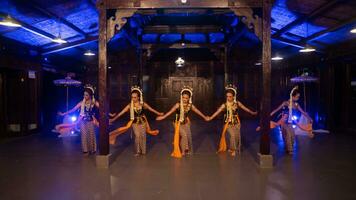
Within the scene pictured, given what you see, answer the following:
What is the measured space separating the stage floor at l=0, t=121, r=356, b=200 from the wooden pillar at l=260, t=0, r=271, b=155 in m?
0.67

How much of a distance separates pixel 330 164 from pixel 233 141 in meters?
2.21

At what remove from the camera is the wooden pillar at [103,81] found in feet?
18.5

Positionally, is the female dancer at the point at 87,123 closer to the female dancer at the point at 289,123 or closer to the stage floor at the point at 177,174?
the stage floor at the point at 177,174

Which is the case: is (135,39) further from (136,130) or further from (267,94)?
(267,94)

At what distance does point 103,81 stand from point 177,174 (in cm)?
252

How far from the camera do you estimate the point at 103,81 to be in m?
5.68

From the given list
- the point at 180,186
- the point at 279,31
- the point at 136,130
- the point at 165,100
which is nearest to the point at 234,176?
the point at 180,186

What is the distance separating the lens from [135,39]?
12.4 meters

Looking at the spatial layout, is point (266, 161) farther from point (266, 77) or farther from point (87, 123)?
point (87, 123)

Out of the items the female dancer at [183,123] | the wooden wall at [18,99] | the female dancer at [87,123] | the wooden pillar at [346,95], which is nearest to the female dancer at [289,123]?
the female dancer at [183,123]

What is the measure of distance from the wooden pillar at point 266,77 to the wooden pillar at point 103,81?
11.2 feet

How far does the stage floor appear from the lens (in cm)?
421

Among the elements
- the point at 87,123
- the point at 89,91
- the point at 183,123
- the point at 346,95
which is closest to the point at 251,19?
the point at 183,123

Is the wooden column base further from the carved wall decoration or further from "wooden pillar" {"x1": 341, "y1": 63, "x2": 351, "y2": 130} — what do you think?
"wooden pillar" {"x1": 341, "y1": 63, "x2": 351, "y2": 130}
